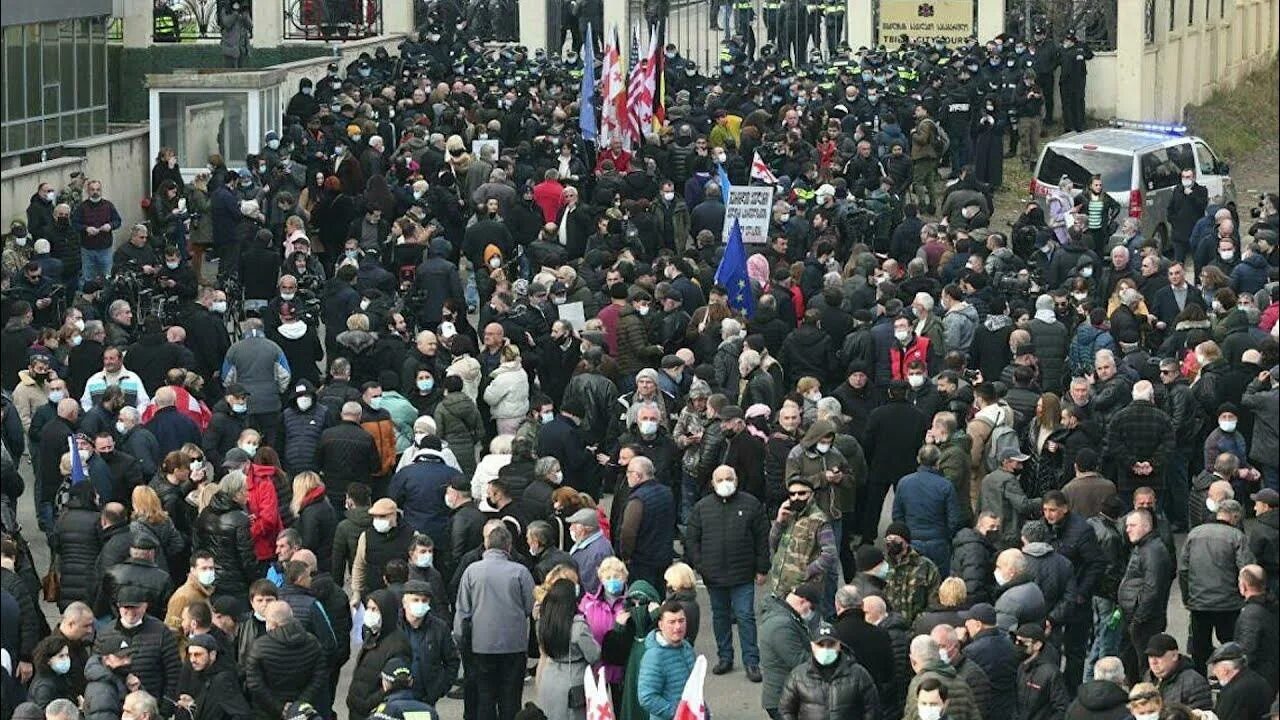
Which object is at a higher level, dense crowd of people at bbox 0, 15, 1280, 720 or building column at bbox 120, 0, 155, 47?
building column at bbox 120, 0, 155, 47

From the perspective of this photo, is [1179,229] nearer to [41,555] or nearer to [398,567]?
[41,555]

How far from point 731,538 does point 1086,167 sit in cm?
1615

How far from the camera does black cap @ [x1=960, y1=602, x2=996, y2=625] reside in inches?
611

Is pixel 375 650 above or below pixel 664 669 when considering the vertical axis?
above

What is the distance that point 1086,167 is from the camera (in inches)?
1299

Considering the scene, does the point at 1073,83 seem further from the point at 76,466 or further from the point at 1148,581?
the point at 1148,581

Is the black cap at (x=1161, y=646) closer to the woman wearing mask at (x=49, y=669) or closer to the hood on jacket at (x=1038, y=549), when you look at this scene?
the hood on jacket at (x=1038, y=549)

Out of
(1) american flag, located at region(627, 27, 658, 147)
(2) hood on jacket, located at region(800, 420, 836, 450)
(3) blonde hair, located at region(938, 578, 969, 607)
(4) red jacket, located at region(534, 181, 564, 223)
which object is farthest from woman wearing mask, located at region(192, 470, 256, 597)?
(1) american flag, located at region(627, 27, 658, 147)

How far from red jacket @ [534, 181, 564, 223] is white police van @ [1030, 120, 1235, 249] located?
6.66m

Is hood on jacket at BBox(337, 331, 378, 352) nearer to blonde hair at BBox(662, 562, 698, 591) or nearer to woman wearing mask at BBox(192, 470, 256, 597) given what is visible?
woman wearing mask at BBox(192, 470, 256, 597)

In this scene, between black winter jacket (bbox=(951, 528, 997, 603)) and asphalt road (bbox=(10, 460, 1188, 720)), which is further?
asphalt road (bbox=(10, 460, 1188, 720))

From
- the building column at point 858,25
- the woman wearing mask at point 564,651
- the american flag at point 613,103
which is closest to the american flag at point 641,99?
the american flag at point 613,103

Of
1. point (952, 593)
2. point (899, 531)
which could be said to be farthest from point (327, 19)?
point (952, 593)

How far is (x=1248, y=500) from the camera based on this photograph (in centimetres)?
1942
